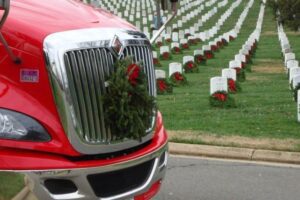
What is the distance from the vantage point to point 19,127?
3.42 m

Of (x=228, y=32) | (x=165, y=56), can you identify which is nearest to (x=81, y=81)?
(x=165, y=56)

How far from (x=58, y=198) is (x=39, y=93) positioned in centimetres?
65

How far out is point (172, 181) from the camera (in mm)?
5977

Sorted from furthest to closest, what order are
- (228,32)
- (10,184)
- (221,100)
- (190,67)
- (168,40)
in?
(228,32)
(168,40)
(190,67)
(221,100)
(10,184)

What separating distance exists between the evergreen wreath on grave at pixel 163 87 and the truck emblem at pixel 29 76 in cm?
781

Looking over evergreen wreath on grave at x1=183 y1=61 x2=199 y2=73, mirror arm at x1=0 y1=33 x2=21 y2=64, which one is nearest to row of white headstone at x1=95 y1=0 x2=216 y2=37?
evergreen wreath on grave at x1=183 y1=61 x2=199 y2=73

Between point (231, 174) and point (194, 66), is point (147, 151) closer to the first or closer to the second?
point (231, 174)

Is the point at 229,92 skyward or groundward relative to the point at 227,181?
groundward

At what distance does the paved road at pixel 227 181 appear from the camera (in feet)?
18.2

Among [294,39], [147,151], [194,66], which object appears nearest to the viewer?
[147,151]

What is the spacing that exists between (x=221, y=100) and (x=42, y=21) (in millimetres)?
6294

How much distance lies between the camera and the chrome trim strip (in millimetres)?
3461

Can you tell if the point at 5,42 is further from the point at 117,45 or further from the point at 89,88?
the point at 117,45

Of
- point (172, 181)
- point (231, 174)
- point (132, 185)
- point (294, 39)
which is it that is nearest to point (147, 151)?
point (132, 185)
